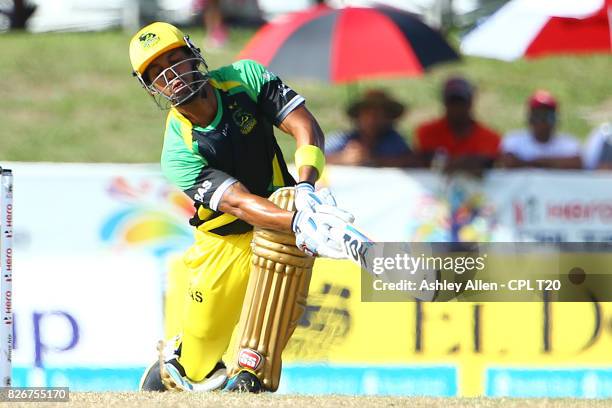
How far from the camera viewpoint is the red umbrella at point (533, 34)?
10.2 meters

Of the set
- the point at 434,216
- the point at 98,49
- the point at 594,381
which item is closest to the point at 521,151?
the point at 434,216

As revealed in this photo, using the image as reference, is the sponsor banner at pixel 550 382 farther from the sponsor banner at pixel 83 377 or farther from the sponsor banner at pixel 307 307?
the sponsor banner at pixel 83 377

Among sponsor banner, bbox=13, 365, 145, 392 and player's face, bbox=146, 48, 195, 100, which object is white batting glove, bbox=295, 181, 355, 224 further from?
sponsor banner, bbox=13, 365, 145, 392

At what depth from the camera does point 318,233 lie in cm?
554

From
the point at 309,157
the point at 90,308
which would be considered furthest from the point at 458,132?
the point at 309,157

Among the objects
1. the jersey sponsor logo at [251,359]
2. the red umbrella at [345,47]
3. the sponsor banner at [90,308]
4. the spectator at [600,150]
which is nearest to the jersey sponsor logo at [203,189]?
the jersey sponsor logo at [251,359]

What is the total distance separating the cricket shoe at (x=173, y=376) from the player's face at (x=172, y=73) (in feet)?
5.37

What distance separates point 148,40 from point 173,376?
77.8 inches

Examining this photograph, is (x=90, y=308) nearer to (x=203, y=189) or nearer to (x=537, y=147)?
(x=203, y=189)

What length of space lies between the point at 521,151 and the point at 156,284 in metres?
3.38

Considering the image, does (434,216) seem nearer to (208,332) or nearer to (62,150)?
(208,332)

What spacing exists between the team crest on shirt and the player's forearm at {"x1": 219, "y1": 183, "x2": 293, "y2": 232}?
42 centimetres

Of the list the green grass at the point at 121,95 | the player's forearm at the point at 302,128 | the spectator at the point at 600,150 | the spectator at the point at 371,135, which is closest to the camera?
the player's forearm at the point at 302,128

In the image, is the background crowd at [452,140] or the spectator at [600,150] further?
the spectator at [600,150]
